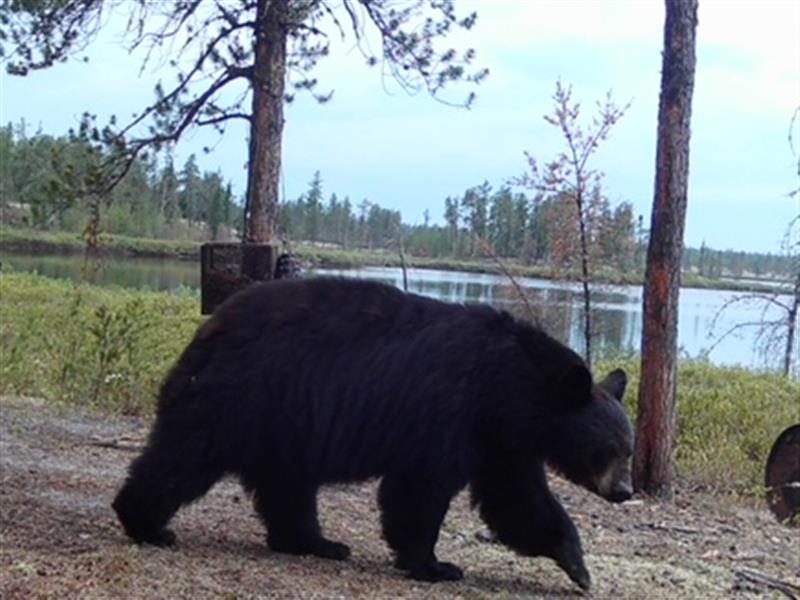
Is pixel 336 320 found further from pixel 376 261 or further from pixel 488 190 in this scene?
pixel 488 190

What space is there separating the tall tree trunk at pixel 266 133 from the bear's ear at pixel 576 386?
18.4 feet

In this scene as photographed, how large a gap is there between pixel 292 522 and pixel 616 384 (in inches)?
65.2

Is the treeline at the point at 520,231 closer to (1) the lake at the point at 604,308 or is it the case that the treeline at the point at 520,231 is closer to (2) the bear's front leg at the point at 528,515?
(1) the lake at the point at 604,308

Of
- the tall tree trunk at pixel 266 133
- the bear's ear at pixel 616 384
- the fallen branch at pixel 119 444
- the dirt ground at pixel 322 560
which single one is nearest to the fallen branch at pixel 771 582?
the dirt ground at pixel 322 560

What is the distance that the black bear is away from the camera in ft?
15.7

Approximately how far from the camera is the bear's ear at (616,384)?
5.24 m

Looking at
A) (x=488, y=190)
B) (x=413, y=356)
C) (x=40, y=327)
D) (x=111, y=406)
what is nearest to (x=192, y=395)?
(x=413, y=356)

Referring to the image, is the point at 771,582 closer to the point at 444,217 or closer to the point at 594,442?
the point at 594,442

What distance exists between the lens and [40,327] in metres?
15.3

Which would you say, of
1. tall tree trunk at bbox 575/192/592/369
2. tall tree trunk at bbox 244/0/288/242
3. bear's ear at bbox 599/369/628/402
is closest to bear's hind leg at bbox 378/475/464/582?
bear's ear at bbox 599/369/628/402

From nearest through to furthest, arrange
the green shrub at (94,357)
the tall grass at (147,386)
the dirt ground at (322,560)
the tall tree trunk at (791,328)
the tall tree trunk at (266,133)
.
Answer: the dirt ground at (322,560) < the tall tree trunk at (266,133) < the tall grass at (147,386) < the green shrub at (94,357) < the tall tree trunk at (791,328)

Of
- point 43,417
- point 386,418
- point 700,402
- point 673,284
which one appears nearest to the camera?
point 386,418

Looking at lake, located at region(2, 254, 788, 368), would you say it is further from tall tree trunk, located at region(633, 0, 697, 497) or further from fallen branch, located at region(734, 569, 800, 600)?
fallen branch, located at region(734, 569, 800, 600)

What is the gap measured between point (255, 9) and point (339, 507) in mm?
5579
